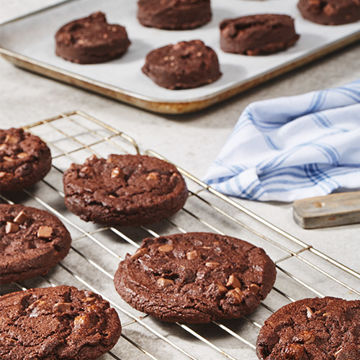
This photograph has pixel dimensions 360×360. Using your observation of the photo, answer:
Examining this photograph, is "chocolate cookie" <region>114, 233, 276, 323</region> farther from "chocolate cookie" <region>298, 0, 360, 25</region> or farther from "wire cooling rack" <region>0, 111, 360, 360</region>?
"chocolate cookie" <region>298, 0, 360, 25</region>

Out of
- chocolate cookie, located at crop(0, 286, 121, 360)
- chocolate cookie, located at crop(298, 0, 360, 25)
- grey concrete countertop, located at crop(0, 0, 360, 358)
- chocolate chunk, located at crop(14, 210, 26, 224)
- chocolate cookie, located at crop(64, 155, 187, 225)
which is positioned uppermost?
chocolate cookie, located at crop(0, 286, 121, 360)

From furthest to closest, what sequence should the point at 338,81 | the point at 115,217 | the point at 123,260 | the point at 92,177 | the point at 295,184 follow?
the point at 338,81 → the point at 295,184 → the point at 92,177 → the point at 115,217 → the point at 123,260

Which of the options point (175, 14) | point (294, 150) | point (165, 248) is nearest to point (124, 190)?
point (165, 248)

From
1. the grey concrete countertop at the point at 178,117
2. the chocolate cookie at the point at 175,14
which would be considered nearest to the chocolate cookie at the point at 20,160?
the grey concrete countertop at the point at 178,117

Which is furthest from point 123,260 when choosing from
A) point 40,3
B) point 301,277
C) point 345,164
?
point 40,3

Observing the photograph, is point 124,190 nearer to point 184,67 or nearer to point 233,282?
point 233,282

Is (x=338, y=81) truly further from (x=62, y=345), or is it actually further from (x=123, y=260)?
(x=62, y=345)

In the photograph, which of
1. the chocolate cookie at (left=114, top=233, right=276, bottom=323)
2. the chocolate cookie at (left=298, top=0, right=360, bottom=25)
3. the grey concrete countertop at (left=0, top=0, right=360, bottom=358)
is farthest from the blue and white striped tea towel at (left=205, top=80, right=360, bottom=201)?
the chocolate cookie at (left=298, top=0, right=360, bottom=25)
